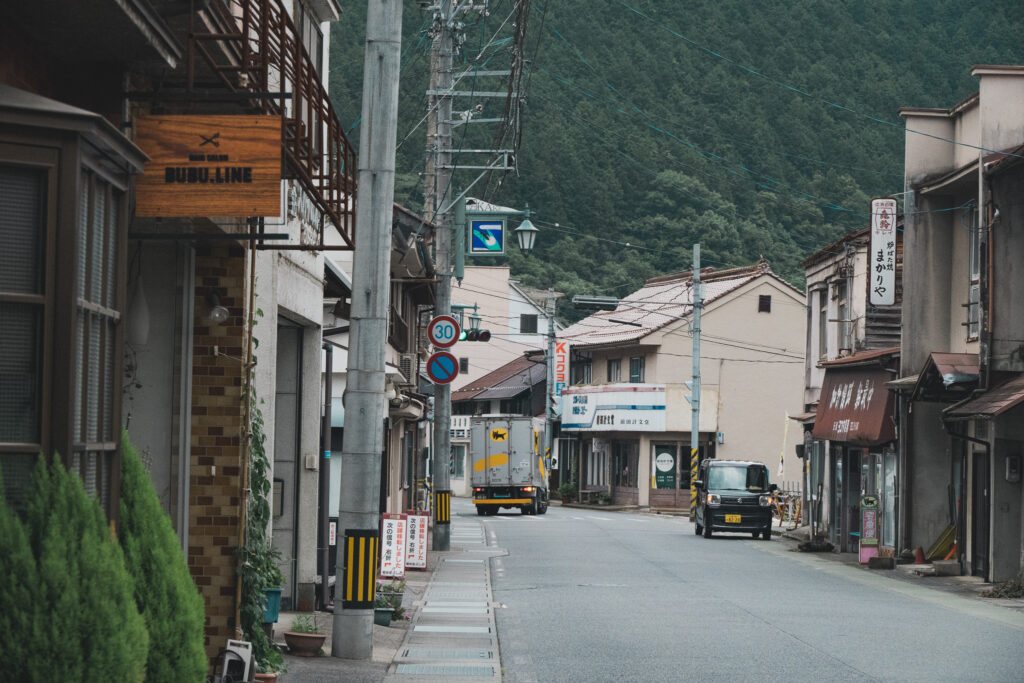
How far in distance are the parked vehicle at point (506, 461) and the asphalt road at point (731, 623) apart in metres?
19.8

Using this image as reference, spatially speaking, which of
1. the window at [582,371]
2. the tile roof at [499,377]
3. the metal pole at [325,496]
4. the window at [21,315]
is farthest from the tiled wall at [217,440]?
the tile roof at [499,377]

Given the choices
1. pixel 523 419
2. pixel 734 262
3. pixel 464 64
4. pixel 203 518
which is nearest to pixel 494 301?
pixel 734 262

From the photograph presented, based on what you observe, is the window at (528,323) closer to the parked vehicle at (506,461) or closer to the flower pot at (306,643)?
the parked vehicle at (506,461)

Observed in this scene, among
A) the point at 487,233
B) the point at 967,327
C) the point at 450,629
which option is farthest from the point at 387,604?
the point at 967,327

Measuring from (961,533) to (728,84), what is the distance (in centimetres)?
4795

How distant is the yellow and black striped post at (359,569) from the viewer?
12.4 m

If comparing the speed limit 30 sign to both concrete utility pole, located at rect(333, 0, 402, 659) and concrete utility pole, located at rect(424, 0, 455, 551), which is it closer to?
concrete utility pole, located at rect(424, 0, 455, 551)

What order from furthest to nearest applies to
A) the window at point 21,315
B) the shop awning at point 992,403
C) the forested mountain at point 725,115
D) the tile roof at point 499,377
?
the tile roof at point 499,377 → the forested mountain at point 725,115 → the shop awning at point 992,403 → the window at point 21,315

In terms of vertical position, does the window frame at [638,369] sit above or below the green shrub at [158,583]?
above

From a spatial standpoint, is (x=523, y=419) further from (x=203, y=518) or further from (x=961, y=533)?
(x=203, y=518)

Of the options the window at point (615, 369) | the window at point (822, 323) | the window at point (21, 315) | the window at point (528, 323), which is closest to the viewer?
the window at point (21, 315)

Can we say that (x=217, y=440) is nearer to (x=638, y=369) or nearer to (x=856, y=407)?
(x=856, y=407)

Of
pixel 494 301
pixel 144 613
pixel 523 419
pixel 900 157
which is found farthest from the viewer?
pixel 494 301

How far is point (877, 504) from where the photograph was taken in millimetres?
28828
